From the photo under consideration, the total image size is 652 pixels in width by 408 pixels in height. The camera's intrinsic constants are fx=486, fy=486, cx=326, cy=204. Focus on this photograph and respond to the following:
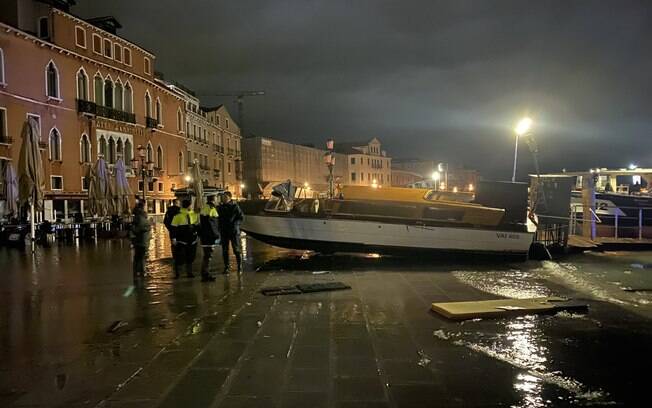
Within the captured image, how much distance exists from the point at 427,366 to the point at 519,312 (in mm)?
2809

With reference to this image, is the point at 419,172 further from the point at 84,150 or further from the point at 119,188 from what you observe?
the point at 119,188

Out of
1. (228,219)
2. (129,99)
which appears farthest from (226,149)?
(228,219)

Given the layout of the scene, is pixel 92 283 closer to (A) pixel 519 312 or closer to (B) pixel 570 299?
(A) pixel 519 312

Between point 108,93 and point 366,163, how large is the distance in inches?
2230

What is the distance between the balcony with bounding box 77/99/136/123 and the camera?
33156mm

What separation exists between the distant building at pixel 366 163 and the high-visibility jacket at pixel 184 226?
2855 inches

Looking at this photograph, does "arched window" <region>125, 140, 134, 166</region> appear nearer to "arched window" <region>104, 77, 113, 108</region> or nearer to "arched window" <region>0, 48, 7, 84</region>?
"arched window" <region>104, 77, 113, 108</region>

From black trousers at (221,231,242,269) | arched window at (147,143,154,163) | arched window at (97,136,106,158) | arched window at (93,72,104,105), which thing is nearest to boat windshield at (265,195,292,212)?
black trousers at (221,231,242,269)

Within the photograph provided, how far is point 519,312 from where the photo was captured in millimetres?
7172

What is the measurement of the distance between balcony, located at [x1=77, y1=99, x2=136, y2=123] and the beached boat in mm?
25222

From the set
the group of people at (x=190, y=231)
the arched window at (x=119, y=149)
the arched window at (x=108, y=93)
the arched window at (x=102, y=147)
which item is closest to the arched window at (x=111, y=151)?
the arched window at (x=119, y=149)

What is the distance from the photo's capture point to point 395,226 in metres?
13.1

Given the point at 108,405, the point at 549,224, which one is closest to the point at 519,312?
the point at 108,405

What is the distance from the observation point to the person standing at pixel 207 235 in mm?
10445
